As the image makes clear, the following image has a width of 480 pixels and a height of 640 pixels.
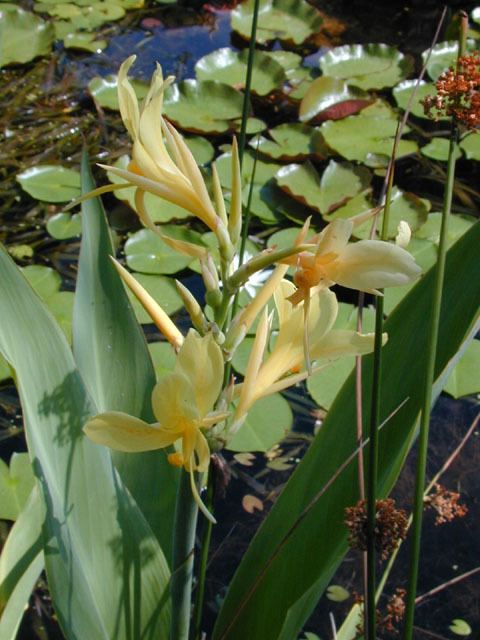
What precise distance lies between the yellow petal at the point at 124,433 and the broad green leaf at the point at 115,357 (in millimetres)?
373

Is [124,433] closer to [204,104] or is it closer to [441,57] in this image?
[204,104]

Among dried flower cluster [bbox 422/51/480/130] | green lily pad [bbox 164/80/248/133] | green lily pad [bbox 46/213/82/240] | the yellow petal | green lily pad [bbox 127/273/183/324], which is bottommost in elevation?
green lily pad [bbox 127/273/183/324]

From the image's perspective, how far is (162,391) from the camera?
562mm

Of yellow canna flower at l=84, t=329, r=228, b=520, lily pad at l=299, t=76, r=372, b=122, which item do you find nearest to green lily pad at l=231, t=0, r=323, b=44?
lily pad at l=299, t=76, r=372, b=122

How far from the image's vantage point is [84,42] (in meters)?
2.78

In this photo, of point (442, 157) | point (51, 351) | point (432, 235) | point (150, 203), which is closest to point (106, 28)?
point (150, 203)

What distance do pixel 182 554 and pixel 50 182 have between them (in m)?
1.55

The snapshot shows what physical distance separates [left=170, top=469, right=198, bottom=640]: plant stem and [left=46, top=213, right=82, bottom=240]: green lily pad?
129cm

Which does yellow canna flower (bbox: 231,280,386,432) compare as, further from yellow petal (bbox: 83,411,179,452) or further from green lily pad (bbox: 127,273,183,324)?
green lily pad (bbox: 127,273,183,324)

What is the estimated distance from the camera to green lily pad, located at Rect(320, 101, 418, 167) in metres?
2.23

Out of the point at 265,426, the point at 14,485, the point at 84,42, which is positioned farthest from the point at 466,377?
the point at 84,42


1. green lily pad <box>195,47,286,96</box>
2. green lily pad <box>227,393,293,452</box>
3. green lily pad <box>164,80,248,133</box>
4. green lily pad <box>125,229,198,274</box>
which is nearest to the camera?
green lily pad <box>227,393,293,452</box>

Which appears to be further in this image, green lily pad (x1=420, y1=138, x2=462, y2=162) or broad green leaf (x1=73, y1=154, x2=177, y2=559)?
green lily pad (x1=420, y1=138, x2=462, y2=162)

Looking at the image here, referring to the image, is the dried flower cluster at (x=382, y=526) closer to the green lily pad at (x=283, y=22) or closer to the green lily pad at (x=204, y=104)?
the green lily pad at (x=204, y=104)
